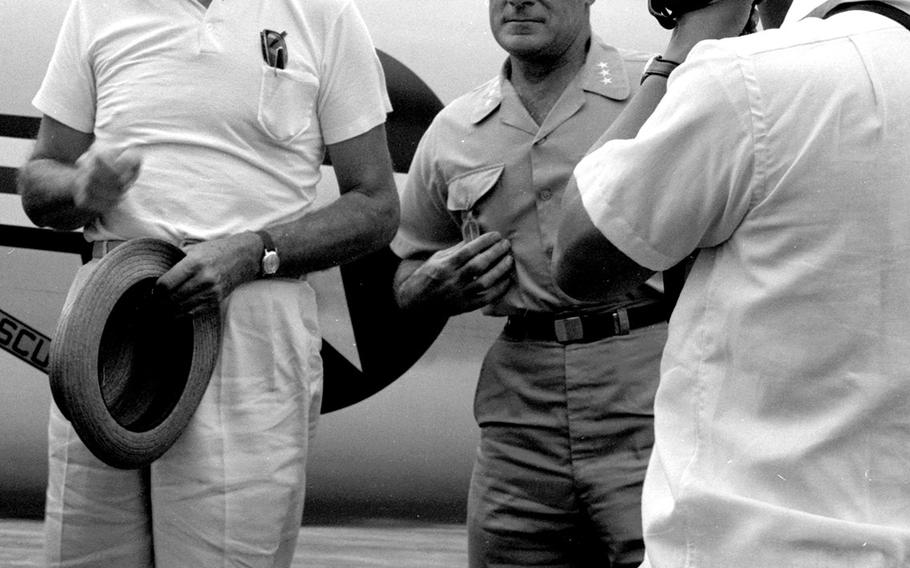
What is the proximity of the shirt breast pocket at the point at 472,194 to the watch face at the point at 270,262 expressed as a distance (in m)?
0.49

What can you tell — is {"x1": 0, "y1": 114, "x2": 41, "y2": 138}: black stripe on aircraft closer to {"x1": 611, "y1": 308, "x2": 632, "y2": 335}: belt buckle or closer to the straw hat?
the straw hat

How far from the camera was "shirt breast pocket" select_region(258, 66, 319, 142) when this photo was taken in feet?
8.47

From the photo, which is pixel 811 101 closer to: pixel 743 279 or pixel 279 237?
pixel 743 279

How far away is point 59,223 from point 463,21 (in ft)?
5.14

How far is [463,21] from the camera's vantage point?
388 cm

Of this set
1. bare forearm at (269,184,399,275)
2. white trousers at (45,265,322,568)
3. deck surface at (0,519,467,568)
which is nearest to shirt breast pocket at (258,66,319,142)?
bare forearm at (269,184,399,275)

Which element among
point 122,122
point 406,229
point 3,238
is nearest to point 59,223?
point 122,122

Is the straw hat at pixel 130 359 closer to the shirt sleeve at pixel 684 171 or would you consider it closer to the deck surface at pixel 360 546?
the shirt sleeve at pixel 684 171

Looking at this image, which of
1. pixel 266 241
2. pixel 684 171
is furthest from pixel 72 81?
pixel 684 171

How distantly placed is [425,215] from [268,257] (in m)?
0.57

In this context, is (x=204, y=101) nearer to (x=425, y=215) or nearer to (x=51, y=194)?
(x=51, y=194)

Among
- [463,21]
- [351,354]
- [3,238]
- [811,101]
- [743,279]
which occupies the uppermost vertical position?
[811,101]

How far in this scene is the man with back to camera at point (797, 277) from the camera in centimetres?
141

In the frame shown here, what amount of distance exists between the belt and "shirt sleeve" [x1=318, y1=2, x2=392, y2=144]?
0.48 metres
